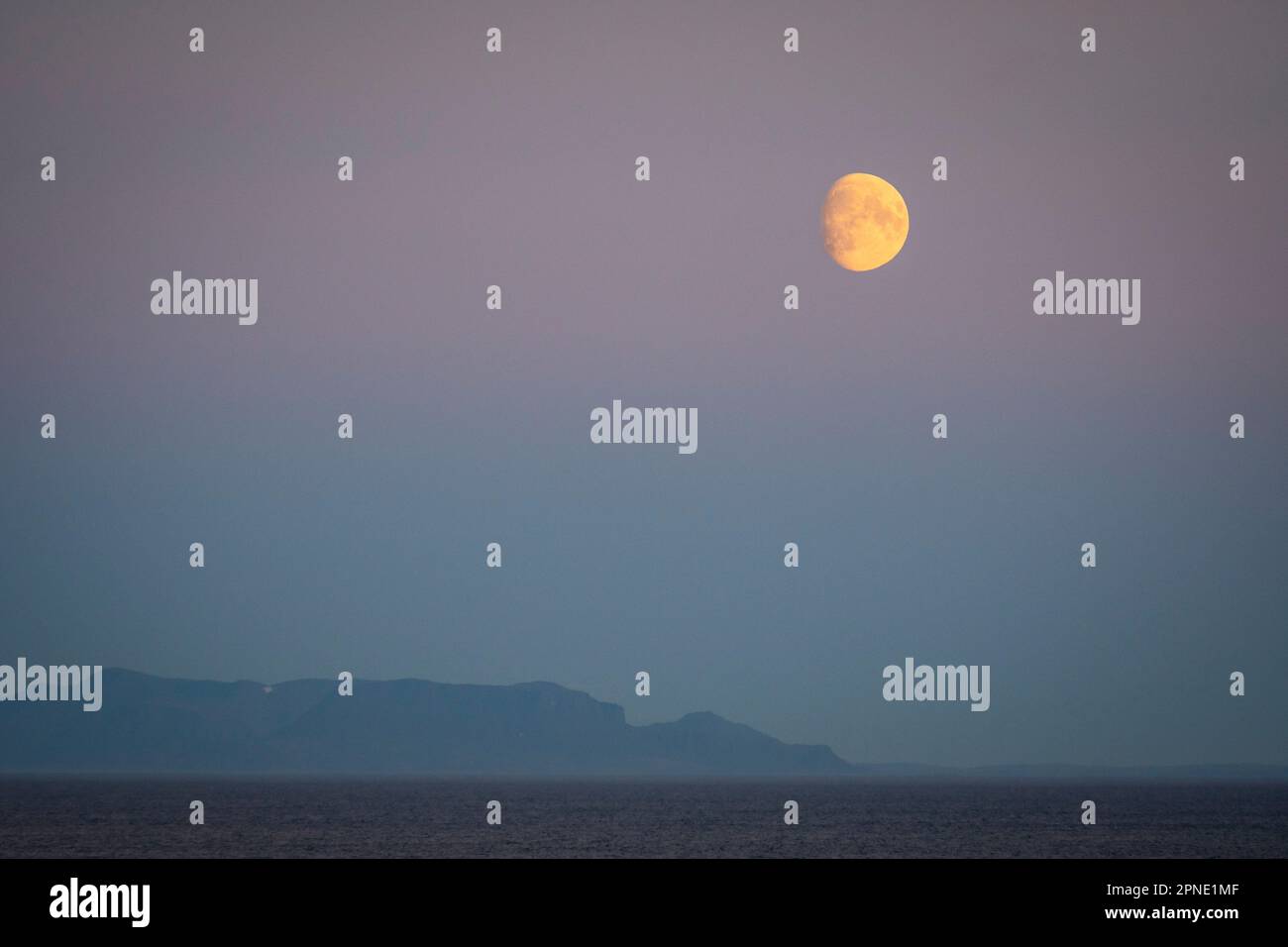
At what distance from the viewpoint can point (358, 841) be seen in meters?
87.9
